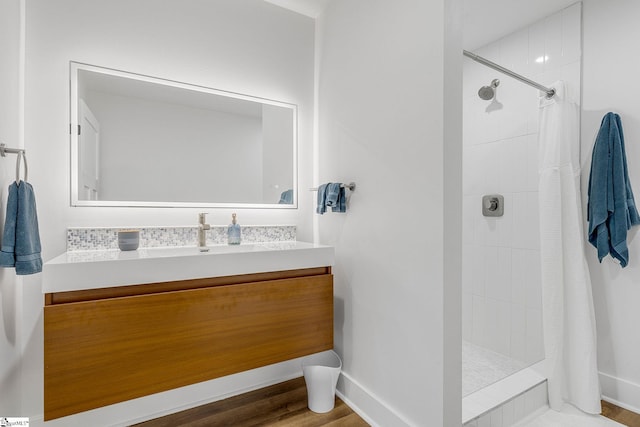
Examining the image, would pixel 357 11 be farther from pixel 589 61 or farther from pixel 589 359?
pixel 589 359

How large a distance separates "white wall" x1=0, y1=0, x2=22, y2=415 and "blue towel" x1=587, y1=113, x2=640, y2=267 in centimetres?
289

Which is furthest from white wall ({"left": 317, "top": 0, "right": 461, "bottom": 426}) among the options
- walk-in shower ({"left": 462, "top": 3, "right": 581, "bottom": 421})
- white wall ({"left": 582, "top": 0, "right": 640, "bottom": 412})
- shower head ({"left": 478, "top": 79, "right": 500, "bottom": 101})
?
white wall ({"left": 582, "top": 0, "right": 640, "bottom": 412})

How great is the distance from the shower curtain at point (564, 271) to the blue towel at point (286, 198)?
1.58m

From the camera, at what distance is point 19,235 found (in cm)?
123

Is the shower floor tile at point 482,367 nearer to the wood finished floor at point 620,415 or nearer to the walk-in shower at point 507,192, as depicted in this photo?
the walk-in shower at point 507,192

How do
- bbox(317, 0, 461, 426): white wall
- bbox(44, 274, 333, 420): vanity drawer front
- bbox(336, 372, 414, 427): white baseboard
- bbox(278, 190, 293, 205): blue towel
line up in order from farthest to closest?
bbox(278, 190, 293, 205): blue towel
bbox(336, 372, 414, 427): white baseboard
bbox(317, 0, 461, 426): white wall
bbox(44, 274, 333, 420): vanity drawer front

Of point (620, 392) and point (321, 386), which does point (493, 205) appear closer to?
point (620, 392)

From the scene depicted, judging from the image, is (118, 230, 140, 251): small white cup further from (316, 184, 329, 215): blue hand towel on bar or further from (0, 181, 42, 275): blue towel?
(316, 184, 329, 215): blue hand towel on bar

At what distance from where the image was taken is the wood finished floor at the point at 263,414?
1.67 m

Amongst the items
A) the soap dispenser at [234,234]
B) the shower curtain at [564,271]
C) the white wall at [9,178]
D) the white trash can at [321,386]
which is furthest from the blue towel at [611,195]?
the white wall at [9,178]

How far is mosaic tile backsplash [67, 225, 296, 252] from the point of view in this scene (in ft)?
5.37

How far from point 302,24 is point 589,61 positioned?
1.87 m

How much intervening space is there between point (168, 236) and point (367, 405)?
1.45 m

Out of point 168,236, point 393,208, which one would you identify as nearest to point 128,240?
point 168,236
